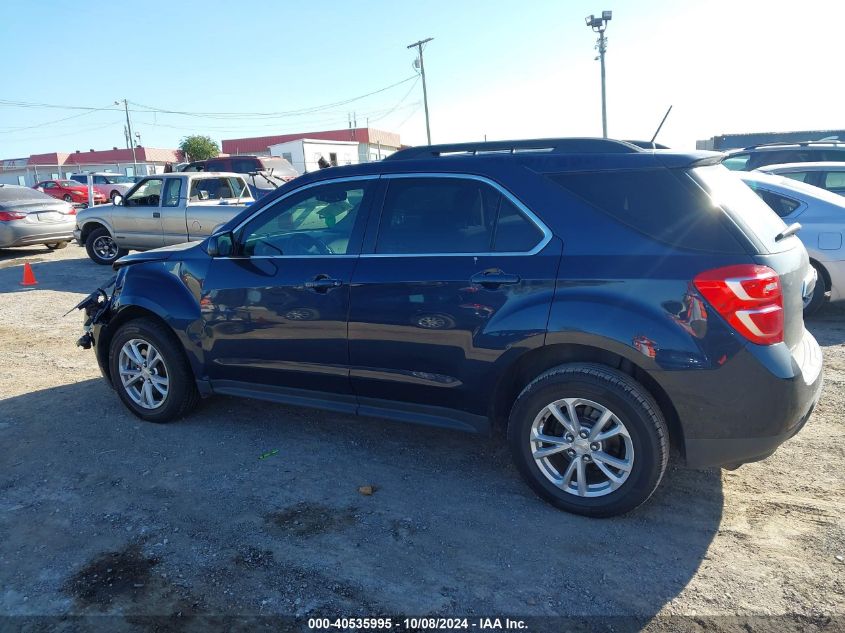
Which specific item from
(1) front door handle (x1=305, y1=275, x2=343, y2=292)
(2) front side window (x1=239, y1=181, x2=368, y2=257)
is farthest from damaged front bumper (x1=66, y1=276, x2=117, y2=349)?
(1) front door handle (x1=305, y1=275, x2=343, y2=292)

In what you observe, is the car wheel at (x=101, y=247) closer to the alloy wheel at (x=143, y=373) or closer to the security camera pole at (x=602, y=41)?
the alloy wheel at (x=143, y=373)

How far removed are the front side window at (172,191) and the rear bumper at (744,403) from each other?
10.7m

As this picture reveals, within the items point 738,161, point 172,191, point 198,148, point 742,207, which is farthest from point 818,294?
point 198,148

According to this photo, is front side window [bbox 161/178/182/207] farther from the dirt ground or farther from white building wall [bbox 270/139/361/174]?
white building wall [bbox 270/139/361/174]

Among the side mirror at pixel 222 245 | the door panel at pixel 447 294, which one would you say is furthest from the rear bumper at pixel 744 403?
the side mirror at pixel 222 245

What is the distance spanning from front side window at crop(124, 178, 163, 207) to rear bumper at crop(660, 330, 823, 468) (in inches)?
445

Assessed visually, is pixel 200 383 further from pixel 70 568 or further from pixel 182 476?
pixel 70 568

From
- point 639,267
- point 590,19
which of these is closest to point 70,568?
point 639,267

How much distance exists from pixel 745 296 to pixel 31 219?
14460 millimetres

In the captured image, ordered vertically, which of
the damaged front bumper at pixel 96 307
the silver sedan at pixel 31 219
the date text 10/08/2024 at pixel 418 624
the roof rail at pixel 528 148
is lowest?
the date text 10/08/2024 at pixel 418 624

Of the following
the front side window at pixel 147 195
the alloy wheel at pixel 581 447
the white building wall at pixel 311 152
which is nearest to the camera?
the alloy wheel at pixel 581 447

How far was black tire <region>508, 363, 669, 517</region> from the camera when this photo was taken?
10.2 ft

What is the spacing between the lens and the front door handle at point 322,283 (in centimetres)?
385

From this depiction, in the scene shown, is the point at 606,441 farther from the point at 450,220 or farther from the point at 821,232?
the point at 821,232
